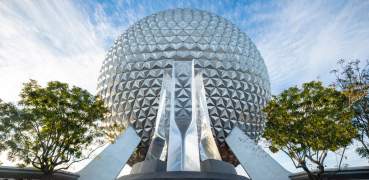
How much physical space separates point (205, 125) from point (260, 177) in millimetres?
4765

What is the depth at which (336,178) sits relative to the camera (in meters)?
16.5

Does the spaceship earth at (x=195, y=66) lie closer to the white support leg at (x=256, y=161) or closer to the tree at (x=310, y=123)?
the white support leg at (x=256, y=161)

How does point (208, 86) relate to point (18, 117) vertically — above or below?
above

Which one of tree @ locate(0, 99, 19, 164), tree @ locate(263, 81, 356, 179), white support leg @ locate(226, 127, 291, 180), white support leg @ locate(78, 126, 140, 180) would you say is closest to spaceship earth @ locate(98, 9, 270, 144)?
white support leg @ locate(226, 127, 291, 180)

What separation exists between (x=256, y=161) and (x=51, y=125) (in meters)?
12.7

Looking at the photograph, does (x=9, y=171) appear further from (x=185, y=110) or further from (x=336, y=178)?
(x=336, y=178)

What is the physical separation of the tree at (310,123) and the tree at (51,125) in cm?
1109

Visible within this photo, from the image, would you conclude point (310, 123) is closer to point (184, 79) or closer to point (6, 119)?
point (184, 79)

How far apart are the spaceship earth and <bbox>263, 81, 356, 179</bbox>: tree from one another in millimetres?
5024

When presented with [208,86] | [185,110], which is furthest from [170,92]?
[208,86]

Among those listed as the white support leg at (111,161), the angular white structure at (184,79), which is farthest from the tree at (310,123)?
the white support leg at (111,161)

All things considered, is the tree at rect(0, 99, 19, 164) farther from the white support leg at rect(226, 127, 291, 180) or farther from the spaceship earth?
the white support leg at rect(226, 127, 291, 180)

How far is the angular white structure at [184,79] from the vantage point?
19906 millimetres

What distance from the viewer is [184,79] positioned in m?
20.8
